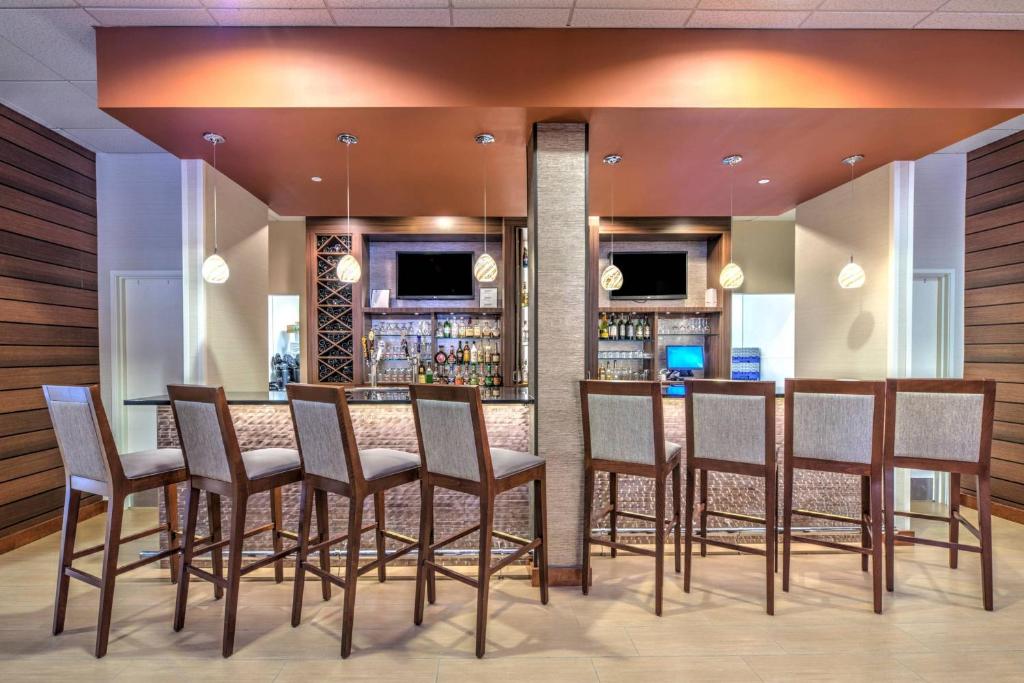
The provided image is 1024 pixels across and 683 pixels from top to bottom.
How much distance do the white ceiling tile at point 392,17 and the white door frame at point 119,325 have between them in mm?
2799

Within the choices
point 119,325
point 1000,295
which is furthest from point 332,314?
point 1000,295

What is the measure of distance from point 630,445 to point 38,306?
4196 millimetres

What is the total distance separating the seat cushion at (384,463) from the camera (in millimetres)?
2350

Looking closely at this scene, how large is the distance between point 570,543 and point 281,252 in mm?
5100

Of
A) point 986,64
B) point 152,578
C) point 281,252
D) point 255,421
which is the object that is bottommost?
point 152,578

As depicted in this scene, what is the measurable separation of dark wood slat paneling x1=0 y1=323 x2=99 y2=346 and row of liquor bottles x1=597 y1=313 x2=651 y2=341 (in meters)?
4.71

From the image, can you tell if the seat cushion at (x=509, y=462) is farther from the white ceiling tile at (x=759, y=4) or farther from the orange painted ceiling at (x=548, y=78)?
the white ceiling tile at (x=759, y=4)

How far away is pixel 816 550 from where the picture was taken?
3268mm

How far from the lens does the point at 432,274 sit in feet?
19.1

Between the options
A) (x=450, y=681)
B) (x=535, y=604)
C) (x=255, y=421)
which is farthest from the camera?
(x=255, y=421)

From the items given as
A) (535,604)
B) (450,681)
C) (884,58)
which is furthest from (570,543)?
(884,58)

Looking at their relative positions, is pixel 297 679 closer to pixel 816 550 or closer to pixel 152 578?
pixel 152 578

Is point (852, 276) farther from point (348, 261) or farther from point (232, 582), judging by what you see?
point (232, 582)

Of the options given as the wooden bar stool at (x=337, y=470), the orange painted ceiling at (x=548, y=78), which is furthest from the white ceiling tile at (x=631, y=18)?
the wooden bar stool at (x=337, y=470)
